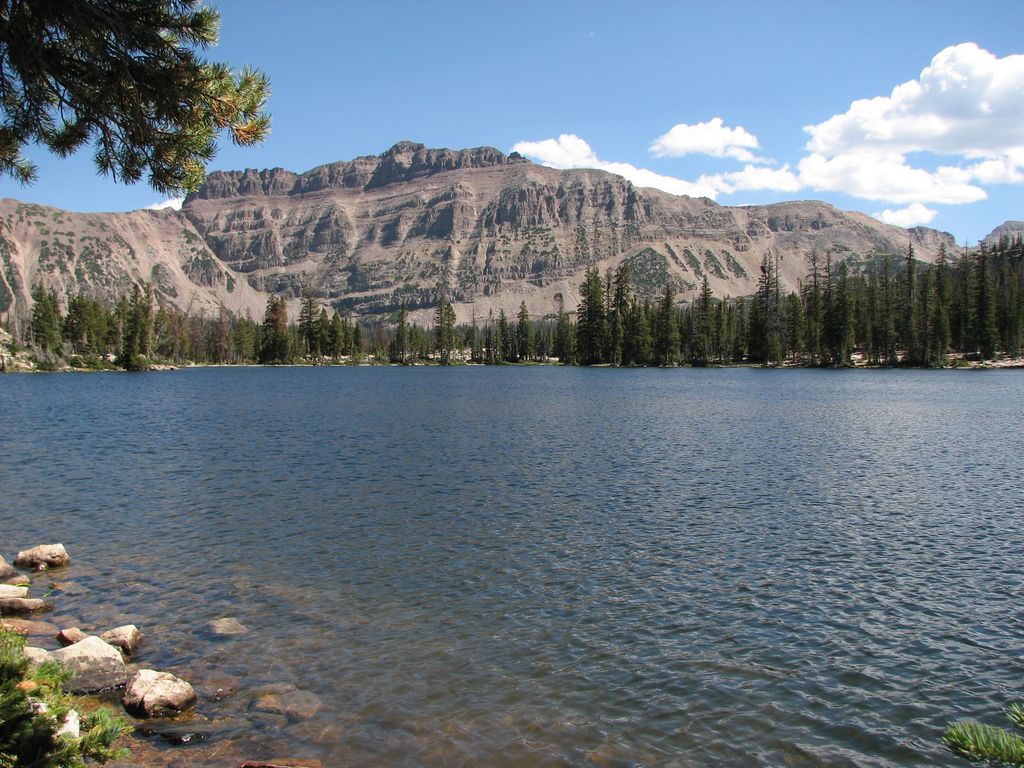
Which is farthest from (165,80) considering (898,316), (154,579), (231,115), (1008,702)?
(898,316)

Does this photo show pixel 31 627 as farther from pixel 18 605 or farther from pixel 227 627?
pixel 227 627

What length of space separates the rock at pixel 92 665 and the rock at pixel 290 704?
300 centimetres

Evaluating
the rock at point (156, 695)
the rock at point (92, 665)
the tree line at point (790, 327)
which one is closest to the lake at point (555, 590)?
the rock at point (156, 695)

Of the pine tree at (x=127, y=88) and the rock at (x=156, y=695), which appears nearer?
the pine tree at (x=127, y=88)

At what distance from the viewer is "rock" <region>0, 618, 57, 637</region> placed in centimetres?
1520

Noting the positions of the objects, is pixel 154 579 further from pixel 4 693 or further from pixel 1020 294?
pixel 1020 294

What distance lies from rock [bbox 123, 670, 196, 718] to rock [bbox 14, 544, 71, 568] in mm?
10176

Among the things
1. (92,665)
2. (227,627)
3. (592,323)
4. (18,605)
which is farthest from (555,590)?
(592,323)

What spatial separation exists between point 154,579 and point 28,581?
11.4 feet

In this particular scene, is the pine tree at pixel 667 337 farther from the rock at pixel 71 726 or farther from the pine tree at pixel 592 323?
the rock at pixel 71 726

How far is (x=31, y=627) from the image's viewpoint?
15.6 meters

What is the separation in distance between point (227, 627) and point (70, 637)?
10.6ft

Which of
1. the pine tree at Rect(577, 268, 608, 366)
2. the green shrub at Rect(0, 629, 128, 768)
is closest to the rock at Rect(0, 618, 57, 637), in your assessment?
the green shrub at Rect(0, 629, 128, 768)

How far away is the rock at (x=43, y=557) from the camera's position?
20203mm
